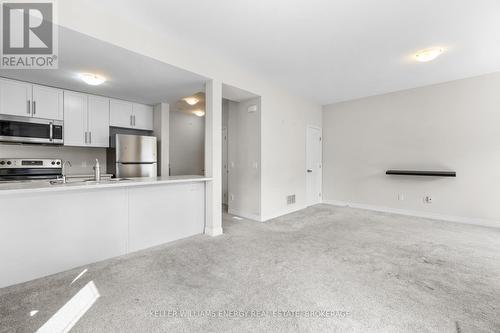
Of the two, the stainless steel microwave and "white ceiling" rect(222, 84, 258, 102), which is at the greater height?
"white ceiling" rect(222, 84, 258, 102)

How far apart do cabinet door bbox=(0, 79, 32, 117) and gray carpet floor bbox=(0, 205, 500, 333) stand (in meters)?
2.73

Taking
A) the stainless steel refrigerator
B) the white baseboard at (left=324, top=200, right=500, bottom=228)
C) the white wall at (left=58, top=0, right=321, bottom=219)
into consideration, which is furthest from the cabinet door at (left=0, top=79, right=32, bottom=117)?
the white baseboard at (left=324, top=200, right=500, bottom=228)

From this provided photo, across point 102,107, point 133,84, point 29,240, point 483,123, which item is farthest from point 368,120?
point 29,240

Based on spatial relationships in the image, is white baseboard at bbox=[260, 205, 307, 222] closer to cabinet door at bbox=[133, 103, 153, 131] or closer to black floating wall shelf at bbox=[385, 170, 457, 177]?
black floating wall shelf at bbox=[385, 170, 457, 177]

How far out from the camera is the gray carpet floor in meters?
1.54

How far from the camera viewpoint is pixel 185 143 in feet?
20.5

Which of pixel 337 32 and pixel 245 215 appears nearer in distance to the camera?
pixel 337 32

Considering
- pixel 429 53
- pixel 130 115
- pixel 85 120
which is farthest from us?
pixel 130 115

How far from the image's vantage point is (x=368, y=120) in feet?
16.9

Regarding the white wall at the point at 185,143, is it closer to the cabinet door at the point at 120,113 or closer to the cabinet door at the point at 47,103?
the cabinet door at the point at 120,113

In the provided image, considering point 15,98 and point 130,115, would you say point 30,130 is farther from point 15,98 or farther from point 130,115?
point 130,115

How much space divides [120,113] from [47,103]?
1.08 m

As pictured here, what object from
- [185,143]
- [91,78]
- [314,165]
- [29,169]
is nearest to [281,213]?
[314,165]

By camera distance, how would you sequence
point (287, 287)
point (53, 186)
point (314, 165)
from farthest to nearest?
point (314, 165)
point (53, 186)
point (287, 287)
